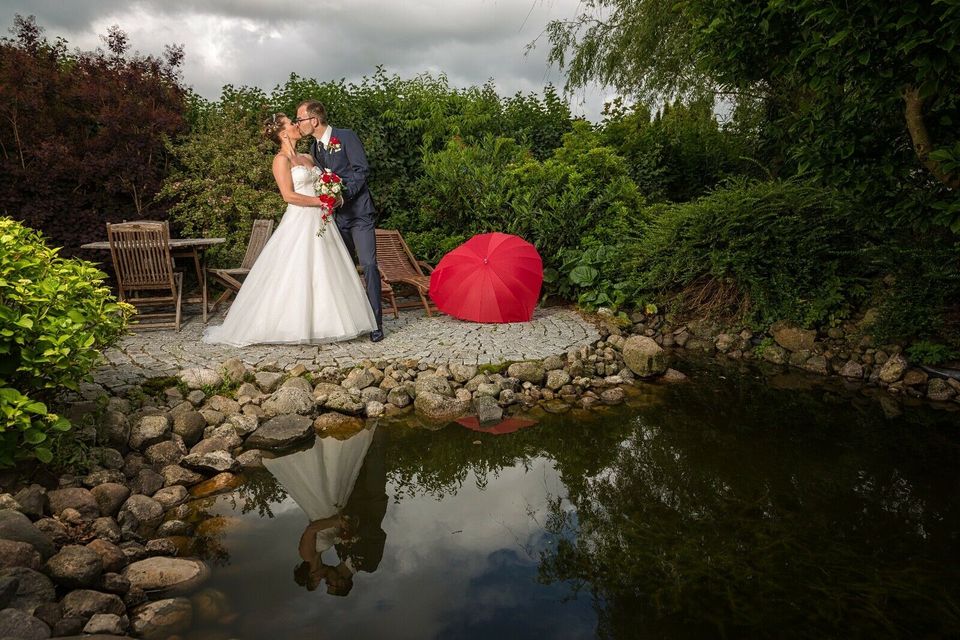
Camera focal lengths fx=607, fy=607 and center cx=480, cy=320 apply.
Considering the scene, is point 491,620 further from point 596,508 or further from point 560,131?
point 560,131

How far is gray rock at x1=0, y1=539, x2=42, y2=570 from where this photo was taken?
2.98 m

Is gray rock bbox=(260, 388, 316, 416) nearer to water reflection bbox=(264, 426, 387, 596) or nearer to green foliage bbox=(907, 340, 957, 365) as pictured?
water reflection bbox=(264, 426, 387, 596)

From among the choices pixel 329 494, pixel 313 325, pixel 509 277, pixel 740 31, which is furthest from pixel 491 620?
pixel 740 31

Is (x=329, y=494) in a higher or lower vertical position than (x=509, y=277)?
lower

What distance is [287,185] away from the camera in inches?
263

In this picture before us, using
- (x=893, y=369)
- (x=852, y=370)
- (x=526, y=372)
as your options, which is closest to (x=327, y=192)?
(x=526, y=372)

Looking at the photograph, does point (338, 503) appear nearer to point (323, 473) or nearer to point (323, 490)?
point (323, 490)

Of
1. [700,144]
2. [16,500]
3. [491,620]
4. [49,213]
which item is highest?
[700,144]

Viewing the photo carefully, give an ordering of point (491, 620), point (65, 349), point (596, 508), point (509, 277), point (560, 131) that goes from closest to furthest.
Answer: point (491, 620) < point (65, 349) < point (596, 508) < point (509, 277) < point (560, 131)

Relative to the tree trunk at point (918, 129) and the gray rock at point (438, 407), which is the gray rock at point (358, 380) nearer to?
the gray rock at point (438, 407)

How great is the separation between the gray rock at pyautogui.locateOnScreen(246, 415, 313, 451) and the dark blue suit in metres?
2.06

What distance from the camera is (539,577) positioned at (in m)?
3.49

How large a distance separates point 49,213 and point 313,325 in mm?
5088

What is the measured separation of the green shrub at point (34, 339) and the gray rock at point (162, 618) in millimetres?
1294
